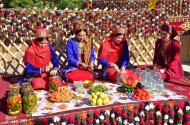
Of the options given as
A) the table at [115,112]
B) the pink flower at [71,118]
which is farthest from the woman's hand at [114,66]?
the pink flower at [71,118]

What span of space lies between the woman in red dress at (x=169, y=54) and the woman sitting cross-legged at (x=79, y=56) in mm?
1046

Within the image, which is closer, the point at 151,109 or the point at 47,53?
the point at 151,109

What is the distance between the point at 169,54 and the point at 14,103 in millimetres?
2536

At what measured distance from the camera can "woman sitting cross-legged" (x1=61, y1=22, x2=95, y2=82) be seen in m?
4.44

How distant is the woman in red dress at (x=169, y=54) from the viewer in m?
4.55

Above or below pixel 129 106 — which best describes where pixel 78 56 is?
above

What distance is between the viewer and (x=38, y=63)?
4.26 m

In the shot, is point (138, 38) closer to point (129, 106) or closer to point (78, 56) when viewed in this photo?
point (78, 56)

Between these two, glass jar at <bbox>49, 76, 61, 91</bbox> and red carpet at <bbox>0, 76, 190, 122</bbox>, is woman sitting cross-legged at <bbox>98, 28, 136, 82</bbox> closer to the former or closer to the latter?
red carpet at <bbox>0, 76, 190, 122</bbox>

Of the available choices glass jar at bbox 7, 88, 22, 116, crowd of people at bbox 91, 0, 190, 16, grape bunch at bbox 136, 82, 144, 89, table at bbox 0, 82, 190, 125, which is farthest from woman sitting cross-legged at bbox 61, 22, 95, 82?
crowd of people at bbox 91, 0, 190, 16

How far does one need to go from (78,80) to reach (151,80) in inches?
41.0

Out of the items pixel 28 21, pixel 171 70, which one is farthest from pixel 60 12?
pixel 171 70

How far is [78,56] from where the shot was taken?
4617mm

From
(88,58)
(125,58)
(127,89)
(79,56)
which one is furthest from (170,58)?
(79,56)
